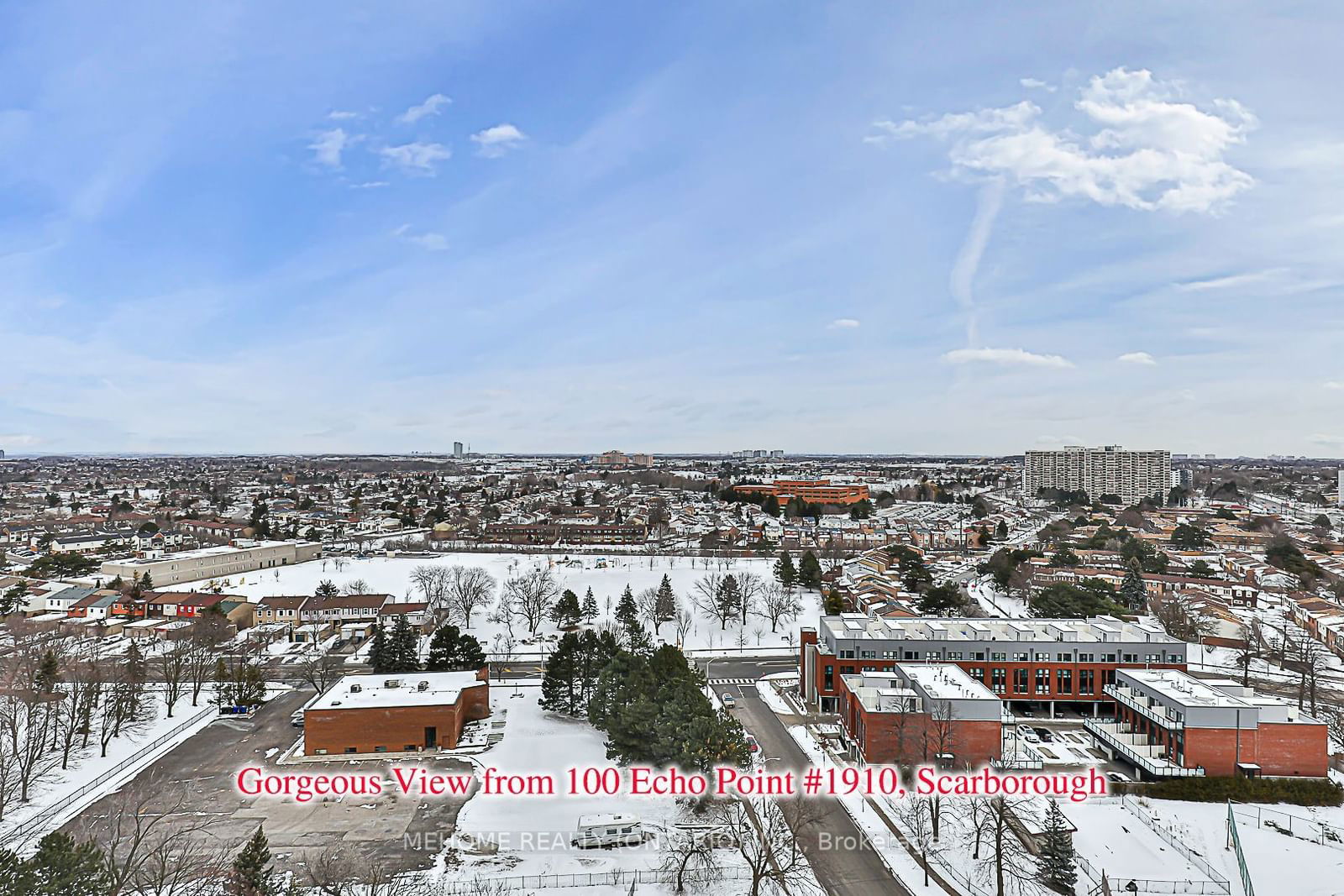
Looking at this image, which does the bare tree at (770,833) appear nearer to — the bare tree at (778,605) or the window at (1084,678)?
the window at (1084,678)

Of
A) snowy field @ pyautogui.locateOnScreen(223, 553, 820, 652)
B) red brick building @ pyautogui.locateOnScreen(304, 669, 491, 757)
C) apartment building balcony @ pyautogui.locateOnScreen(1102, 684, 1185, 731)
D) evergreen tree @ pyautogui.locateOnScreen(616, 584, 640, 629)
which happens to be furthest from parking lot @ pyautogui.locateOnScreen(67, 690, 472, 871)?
apartment building balcony @ pyautogui.locateOnScreen(1102, 684, 1185, 731)

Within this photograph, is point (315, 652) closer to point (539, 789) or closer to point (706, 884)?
point (539, 789)

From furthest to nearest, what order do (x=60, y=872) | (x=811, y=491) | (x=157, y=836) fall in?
(x=811, y=491)
(x=157, y=836)
(x=60, y=872)

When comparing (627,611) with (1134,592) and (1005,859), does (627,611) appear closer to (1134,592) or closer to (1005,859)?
(1005,859)

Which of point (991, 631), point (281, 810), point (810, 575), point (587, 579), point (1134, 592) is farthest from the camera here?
point (587, 579)

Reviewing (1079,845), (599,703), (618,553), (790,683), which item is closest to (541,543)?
(618,553)

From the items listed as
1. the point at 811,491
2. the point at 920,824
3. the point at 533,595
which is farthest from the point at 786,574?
the point at 811,491

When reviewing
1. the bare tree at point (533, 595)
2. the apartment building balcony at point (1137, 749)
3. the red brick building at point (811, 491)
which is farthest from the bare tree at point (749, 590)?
the red brick building at point (811, 491)
